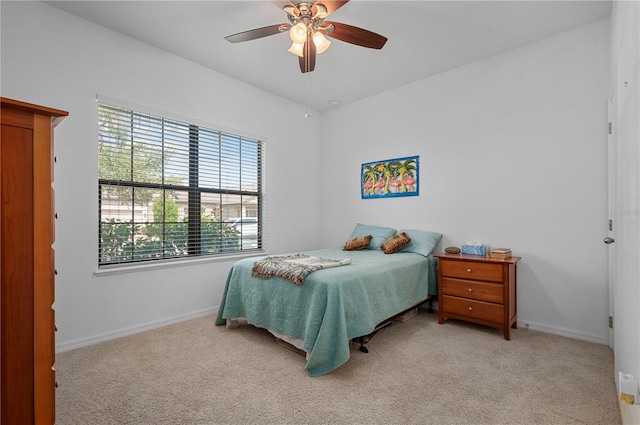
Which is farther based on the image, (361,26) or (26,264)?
(361,26)

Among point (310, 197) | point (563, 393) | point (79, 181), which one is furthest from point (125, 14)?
point (563, 393)

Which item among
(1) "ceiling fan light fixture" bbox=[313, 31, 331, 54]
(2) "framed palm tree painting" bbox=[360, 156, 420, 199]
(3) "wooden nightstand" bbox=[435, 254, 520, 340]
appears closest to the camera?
(1) "ceiling fan light fixture" bbox=[313, 31, 331, 54]

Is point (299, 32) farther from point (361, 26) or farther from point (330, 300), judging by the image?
point (330, 300)

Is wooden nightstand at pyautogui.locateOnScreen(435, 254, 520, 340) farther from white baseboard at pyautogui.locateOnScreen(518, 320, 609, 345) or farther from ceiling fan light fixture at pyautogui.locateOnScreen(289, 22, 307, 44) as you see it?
ceiling fan light fixture at pyautogui.locateOnScreen(289, 22, 307, 44)

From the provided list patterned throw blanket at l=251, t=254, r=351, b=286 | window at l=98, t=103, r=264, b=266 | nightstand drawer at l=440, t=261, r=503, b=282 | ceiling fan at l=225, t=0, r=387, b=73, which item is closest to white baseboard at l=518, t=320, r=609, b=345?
nightstand drawer at l=440, t=261, r=503, b=282

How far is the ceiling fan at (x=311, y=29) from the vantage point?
2109 mm

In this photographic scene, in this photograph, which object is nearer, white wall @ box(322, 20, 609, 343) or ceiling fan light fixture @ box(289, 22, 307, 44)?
ceiling fan light fixture @ box(289, 22, 307, 44)

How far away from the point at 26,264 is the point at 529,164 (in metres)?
Result: 3.64

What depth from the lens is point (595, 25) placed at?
2.66 meters

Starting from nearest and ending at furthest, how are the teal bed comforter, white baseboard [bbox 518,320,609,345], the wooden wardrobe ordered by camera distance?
the wooden wardrobe < the teal bed comforter < white baseboard [bbox 518,320,609,345]

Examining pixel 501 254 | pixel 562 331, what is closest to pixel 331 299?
pixel 501 254

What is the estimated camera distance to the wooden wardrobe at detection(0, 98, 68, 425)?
1.04 metres

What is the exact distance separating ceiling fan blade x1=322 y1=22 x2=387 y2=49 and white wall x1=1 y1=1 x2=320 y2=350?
71.2 inches

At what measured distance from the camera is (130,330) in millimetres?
2842
